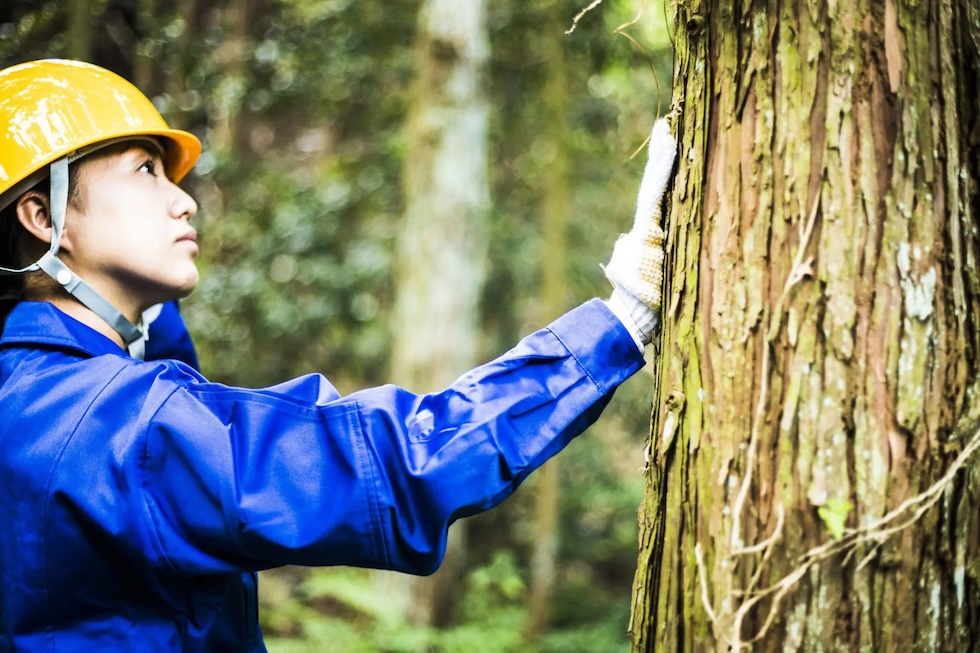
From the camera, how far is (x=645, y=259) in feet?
5.33

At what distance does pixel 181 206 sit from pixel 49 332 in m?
0.50

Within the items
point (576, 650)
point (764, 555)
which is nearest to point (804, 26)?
point (764, 555)

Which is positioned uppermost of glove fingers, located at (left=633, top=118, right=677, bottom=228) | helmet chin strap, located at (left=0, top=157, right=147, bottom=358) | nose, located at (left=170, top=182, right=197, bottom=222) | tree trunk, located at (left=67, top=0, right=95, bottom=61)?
tree trunk, located at (left=67, top=0, right=95, bottom=61)

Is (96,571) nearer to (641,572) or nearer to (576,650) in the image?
(641,572)

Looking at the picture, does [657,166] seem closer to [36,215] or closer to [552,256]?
[36,215]

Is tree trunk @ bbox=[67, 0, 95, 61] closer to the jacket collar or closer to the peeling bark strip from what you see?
the jacket collar

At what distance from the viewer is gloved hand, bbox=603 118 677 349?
1586 millimetres

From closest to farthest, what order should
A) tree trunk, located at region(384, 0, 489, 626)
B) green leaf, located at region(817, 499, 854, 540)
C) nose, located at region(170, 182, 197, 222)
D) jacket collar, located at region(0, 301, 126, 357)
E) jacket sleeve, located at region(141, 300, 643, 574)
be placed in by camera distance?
green leaf, located at region(817, 499, 854, 540) → jacket sleeve, located at region(141, 300, 643, 574) → jacket collar, located at region(0, 301, 126, 357) → nose, located at region(170, 182, 197, 222) → tree trunk, located at region(384, 0, 489, 626)

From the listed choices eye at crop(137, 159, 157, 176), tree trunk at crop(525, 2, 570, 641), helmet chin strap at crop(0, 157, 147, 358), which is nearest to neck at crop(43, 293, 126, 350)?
helmet chin strap at crop(0, 157, 147, 358)

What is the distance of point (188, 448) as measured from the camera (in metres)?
1.51

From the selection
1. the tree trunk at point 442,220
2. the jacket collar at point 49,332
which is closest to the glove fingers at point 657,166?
the jacket collar at point 49,332

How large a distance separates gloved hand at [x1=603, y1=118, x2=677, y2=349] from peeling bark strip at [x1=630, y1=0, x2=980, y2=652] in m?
0.23

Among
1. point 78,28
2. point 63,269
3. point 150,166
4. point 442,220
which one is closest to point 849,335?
point 63,269

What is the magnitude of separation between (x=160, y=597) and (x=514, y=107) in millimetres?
5877
